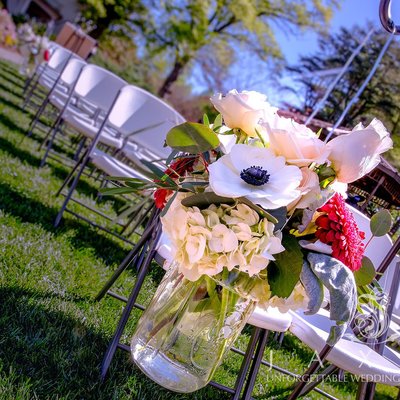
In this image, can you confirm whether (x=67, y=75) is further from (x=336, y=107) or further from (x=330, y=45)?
(x=330, y=45)

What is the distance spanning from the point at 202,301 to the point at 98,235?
2.73 metres

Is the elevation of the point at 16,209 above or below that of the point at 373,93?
below

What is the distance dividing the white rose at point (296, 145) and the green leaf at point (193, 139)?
0.16 metres

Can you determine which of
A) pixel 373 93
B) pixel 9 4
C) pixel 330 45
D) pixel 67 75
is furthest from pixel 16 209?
pixel 9 4

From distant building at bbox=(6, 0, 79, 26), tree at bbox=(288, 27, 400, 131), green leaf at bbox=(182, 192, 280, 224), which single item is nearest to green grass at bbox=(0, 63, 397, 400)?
green leaf at bbox=(182, 192, 280, 224)

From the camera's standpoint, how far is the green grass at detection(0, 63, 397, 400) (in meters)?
2.09

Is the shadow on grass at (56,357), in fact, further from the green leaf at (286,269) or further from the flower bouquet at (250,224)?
the green leaf at (286,269)

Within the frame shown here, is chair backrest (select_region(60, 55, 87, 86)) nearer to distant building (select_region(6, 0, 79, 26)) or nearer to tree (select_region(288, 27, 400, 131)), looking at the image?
tree (select_region(288, 27, 400, 131))

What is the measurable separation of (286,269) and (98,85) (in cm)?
487

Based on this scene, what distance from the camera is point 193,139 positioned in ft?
4.83

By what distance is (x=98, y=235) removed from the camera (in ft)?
13.8

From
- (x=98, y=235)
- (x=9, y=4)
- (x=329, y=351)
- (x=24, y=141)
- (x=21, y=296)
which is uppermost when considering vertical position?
(x=329, y=351)

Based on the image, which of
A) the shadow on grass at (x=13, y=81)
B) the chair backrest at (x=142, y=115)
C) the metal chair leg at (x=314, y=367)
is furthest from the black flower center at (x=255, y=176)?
the shadow on grass at (x=13, y=81)

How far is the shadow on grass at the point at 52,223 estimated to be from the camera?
3756 mm
